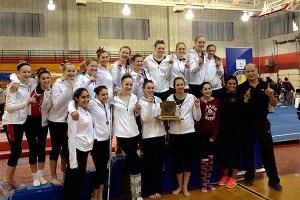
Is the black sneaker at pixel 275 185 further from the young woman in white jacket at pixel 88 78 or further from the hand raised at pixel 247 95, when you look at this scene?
the young woman in white jacket at pixel 88 78

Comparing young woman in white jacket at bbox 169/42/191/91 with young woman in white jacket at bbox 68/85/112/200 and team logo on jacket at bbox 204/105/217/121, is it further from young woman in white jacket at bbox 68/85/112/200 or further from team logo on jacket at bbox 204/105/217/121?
young woman in white jacket at bbox 68/85/112/200

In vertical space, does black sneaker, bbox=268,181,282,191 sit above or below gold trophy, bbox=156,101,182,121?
below

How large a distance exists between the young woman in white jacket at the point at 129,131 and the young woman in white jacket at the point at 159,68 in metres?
0.62

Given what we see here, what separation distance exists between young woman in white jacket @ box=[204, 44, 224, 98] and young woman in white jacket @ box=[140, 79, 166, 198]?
1.08 m

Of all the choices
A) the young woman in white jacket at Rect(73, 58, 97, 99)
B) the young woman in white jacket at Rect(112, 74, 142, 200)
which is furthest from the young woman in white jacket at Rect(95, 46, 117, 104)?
the young woman in white jacket at Rect(112, 74, 142, 200)

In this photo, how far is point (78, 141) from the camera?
351 centimetres

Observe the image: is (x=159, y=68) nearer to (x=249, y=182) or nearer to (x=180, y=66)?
(x=180, y=66)

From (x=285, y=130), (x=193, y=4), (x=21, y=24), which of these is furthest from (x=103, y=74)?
(x=21, y=24)

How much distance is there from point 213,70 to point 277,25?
57.4 feet

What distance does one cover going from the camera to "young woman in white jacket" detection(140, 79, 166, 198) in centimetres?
411

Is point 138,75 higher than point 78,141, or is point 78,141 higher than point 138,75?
point 138,75

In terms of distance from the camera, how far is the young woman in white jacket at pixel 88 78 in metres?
3.92

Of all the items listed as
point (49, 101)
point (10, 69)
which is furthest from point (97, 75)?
point (10, 69)

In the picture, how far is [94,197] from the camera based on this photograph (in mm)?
3906
